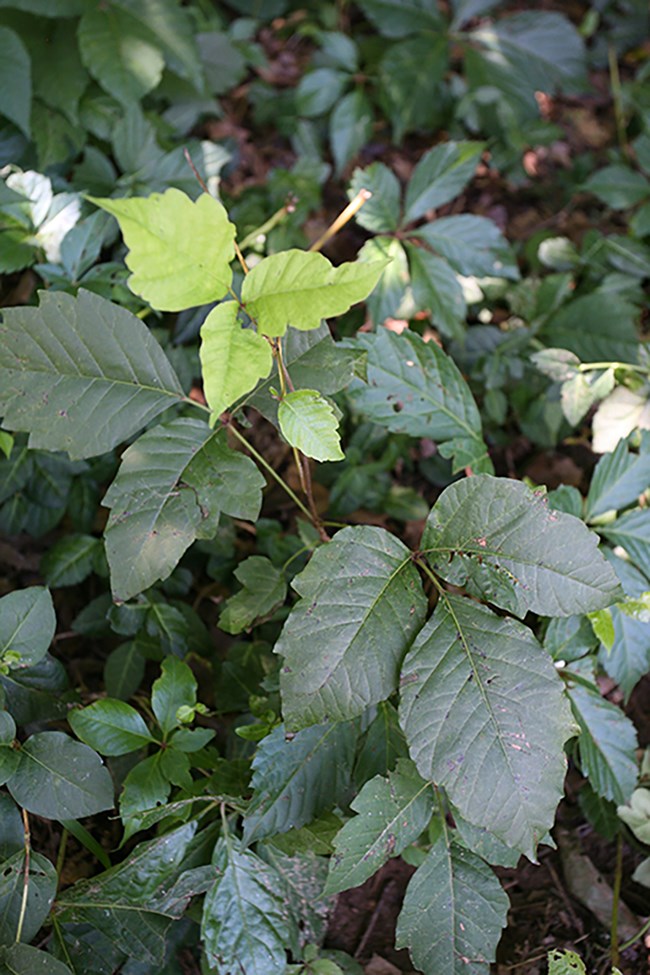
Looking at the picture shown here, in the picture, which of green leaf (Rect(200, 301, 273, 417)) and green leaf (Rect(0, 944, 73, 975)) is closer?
green leaf (Rect(200, 301, 273, 417))

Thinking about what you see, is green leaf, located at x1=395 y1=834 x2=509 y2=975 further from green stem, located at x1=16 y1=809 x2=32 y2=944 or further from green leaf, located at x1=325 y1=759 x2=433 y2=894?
green stem, located at x1=16 y1=809 x2=32 y2=944

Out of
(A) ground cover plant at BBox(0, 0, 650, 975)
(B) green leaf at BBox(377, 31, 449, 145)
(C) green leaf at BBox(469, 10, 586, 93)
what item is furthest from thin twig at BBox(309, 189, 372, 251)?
(C) green leaf at BBox(469, 10, 586, 93)

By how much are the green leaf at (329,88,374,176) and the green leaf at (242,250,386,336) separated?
5.35ft

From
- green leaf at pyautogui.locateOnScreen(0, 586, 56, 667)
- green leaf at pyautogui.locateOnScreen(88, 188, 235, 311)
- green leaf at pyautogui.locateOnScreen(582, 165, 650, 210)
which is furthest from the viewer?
green leaf at pyautogui.locateOnScreen(582, 165, 650, 210)

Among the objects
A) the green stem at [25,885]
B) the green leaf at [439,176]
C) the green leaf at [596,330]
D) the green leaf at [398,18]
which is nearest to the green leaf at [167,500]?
the green stem at [25,885]

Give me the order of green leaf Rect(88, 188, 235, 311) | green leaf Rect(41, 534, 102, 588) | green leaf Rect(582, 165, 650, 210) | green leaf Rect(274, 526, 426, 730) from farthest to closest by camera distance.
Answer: green leaf Rect(582, 165, 650, 210), green leaf Rect(41, 534, 102, 588), green leaf Rect(274, 526, 426, 730), green leaf Rect(88, 188, 235, 311)

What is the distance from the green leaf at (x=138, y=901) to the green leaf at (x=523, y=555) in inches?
28.9

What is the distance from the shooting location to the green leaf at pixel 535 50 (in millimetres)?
2793

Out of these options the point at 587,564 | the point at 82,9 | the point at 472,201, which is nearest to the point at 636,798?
the point at 587,564

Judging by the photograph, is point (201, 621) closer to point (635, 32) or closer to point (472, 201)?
point (472, 201)

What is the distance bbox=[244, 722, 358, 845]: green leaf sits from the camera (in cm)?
144

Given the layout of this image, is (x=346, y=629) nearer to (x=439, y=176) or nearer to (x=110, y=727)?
(x=110, y=727)

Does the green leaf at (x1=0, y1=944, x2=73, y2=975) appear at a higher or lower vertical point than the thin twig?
lower

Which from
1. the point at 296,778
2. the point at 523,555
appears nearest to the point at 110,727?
the point at 296,778
